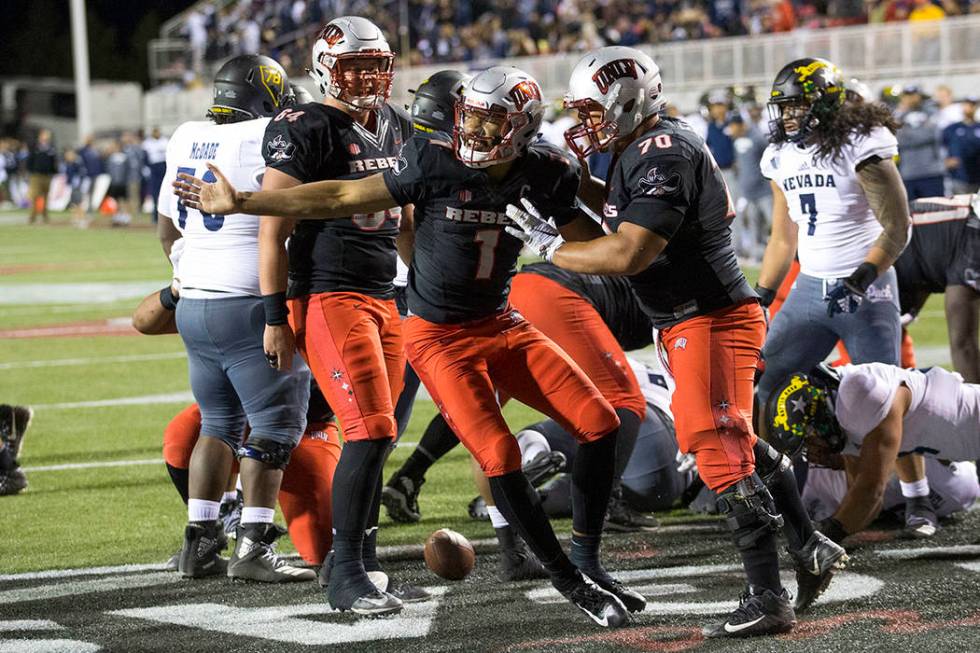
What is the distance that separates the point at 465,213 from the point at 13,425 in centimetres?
344

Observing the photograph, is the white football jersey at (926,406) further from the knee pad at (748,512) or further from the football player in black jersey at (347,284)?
the football player in black jersey at (347,284)

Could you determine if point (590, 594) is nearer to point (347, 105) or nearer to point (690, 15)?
point (347, 105)

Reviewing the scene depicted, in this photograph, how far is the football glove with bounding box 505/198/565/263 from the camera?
14.6 feet

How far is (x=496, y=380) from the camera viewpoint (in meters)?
4.76

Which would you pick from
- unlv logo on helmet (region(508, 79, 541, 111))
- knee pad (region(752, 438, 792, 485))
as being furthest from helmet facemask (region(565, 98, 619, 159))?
knee pad (region(752, 438, 792, 485))

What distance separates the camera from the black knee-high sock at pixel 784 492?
4.59 m

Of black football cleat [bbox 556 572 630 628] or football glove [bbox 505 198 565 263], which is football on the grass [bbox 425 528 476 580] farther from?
football glove [bbox 505 198 565 263]

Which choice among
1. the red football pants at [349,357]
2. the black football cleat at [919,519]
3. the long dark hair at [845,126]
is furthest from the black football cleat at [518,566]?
the long dark hair at [845,126]

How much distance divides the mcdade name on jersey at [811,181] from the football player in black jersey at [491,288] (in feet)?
5.65

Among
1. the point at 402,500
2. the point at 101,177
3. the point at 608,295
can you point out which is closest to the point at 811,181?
the point at 608,295

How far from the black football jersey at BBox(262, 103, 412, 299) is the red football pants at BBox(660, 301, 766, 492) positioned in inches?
42.6

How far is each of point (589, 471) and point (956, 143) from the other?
1296 cm

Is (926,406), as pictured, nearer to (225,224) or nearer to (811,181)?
(811,181)

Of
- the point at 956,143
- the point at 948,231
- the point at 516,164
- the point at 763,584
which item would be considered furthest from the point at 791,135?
the point at 956,143
